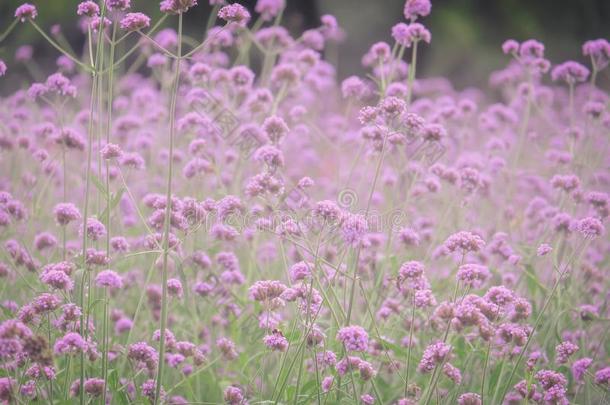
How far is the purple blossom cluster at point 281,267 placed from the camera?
2.21 metres

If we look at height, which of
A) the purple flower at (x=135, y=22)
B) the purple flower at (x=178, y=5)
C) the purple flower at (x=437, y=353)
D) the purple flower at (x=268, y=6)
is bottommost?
the purple flower at (x=437, y=353)

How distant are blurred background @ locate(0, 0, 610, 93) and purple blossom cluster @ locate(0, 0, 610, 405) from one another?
6125 mm

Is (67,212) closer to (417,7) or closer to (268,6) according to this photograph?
(417,7)

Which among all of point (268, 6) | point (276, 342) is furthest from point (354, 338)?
point (268, 6)

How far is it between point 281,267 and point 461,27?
9.10m

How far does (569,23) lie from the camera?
1123 centimetres

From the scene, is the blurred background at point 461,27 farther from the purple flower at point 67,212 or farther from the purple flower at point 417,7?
the purple flower at point 67,212

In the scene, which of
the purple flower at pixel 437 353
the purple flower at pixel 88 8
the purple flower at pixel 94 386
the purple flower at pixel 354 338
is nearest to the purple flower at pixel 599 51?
the purple flower at pixel 437 353

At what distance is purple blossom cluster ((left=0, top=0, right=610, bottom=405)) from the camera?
2.21 meters

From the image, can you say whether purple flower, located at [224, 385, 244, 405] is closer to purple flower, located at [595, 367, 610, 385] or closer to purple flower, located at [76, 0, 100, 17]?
purple flower, located at [595, 367, 610, 385]

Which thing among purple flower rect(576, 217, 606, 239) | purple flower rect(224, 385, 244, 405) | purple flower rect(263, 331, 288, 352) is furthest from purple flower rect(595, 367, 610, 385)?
purple flower rect(224, 385, 244, 405)

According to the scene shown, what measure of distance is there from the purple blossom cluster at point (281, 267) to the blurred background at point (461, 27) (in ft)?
20.1

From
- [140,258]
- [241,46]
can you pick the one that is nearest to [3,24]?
[241,46]

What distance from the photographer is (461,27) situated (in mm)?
11641
